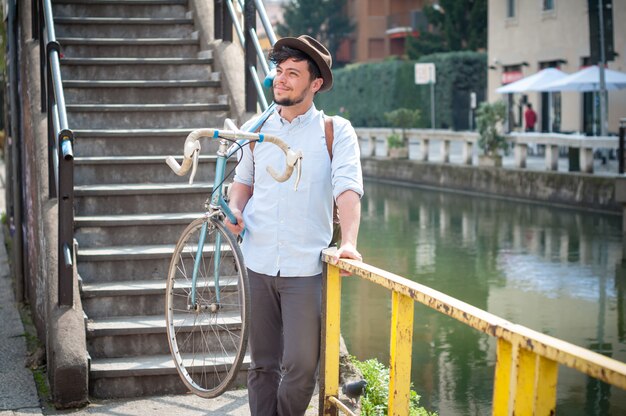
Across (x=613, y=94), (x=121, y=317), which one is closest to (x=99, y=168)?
(x=121, y=317)

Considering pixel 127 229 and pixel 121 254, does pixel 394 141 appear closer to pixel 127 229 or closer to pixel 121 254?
pixel 127 229

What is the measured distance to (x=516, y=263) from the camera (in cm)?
1511

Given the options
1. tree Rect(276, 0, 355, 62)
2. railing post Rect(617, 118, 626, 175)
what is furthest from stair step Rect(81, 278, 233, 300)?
tree Rect(276, 0, 355, 62)

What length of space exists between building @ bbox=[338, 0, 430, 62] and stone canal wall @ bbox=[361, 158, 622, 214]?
134ft

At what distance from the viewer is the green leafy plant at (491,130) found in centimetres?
2716

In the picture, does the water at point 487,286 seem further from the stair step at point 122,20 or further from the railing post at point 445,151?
the railing post at point 445,151

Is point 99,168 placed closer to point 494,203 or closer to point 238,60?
point 238,60

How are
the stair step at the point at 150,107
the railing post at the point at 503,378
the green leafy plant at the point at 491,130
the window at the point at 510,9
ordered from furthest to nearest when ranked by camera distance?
the window at the point at 510,9
the green leafy plant at the point at 491,130
the stair step at the point at 150,107
the railing post at the point at 503,378

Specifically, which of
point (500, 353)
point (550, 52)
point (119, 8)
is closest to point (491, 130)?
point (550, 52)

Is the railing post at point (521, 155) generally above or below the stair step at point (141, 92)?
below

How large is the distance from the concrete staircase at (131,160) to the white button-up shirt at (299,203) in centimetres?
188

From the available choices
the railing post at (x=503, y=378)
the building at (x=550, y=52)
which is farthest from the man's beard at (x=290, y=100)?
the building at (x=550, y=52)

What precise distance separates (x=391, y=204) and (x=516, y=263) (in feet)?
29.6

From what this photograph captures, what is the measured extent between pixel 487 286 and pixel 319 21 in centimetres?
5728
